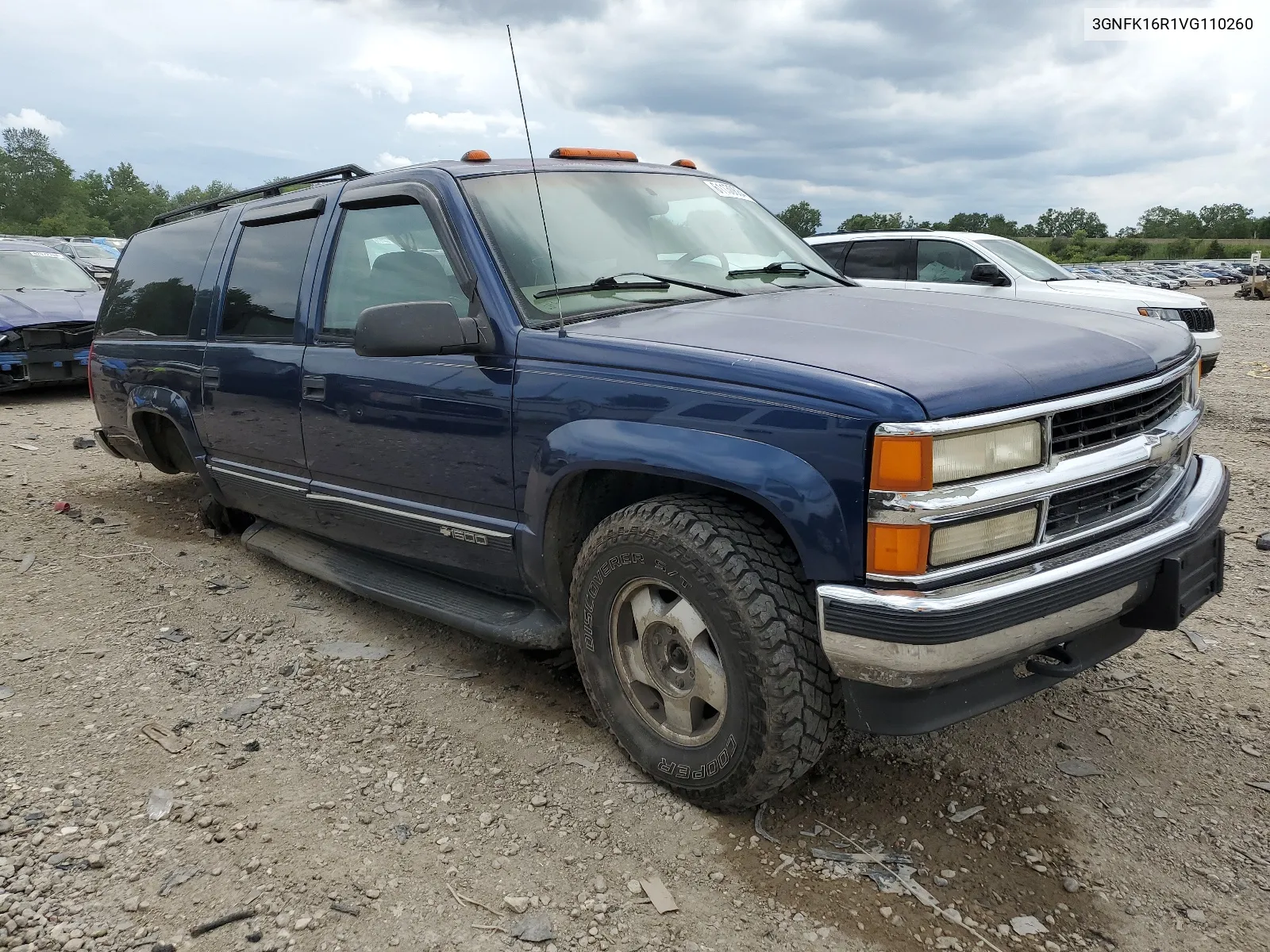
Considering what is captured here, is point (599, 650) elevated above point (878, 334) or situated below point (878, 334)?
below

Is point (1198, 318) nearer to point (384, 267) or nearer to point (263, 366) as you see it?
point (384, 267)

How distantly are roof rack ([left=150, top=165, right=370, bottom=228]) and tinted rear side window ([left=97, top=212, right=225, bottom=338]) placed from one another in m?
0.10

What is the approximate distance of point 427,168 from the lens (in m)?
3.33

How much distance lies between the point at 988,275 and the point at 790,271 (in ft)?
19.2

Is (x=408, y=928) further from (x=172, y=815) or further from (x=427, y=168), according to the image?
(x=427, y=168)

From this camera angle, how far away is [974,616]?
208 centimetres

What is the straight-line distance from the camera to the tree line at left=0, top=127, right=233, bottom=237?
88062 mm

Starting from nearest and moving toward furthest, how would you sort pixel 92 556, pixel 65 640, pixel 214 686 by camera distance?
pixel 214 686, pixel 65 640, pixel 92 556

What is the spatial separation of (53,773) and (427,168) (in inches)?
92.2

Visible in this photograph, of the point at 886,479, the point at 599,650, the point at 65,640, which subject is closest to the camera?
the point at 886,479

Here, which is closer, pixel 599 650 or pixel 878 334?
pixel 878 334

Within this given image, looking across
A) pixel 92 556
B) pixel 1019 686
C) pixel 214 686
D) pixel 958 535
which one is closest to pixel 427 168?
pixel 214 686

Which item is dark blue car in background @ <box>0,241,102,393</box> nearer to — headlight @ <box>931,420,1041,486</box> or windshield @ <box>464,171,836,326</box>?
windshield @ <box>464,171,836,326</box>

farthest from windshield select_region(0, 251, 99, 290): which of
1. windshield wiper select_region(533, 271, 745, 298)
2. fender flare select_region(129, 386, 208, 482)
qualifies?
windshield wiper select_region(533, 271, 745, 298)
